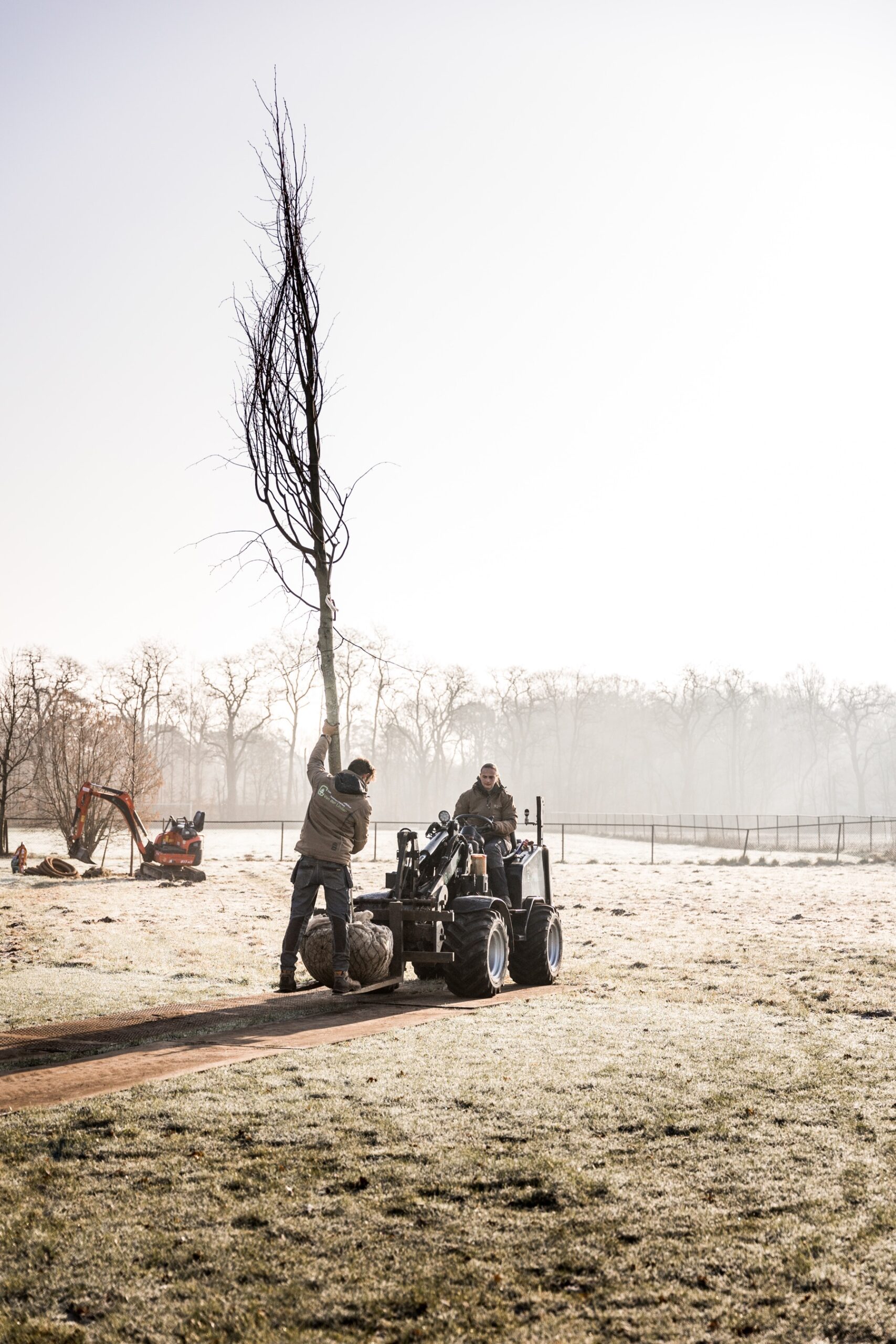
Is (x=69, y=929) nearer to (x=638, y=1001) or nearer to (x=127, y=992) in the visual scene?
(x=127, y=992)

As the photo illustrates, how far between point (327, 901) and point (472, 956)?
1596 millimetres

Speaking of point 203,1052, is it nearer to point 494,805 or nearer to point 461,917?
point 461,917

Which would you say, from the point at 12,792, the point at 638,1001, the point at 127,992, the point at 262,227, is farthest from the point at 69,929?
the point at 12,792

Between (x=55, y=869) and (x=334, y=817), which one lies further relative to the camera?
(x=55, y=869)

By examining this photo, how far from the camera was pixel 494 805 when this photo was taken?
1191cm

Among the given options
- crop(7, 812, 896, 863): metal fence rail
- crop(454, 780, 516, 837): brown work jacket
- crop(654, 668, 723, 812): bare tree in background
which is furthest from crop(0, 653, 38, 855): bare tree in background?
crop(654, 668, 723, 812): bare tree in background

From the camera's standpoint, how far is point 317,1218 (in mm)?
4379

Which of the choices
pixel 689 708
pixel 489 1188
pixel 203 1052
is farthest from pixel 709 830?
pixel 489 1188

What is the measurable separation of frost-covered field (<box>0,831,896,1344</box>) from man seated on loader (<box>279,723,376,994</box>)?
1.44 meters

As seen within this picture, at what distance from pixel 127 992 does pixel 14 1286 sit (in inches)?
274

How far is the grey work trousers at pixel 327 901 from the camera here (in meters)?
9.38

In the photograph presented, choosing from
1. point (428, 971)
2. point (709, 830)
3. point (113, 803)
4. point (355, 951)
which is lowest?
point (709, 830)

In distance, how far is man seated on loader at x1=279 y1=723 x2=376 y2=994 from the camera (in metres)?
9.36

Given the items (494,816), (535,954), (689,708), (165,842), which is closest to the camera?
(535,954)
